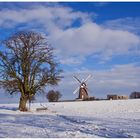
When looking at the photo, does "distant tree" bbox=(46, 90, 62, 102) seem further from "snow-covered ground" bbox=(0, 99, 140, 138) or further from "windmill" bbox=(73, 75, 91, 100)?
"snow-covered ground" bbox=(0, 99, 140, 138)

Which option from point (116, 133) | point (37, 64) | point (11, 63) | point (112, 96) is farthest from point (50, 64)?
point (112, 96)

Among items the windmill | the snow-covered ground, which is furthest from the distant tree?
the snow-covered ground

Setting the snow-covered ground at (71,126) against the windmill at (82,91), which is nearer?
the snow-covered ground at (71,126)

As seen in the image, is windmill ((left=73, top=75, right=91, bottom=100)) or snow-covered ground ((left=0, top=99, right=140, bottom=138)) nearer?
snow-covered ground ((left=0, top=99, right=140, bottom=138))

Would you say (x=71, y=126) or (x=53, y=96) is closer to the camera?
(x=71, y=126)

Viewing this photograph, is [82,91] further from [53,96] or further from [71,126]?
[71,126]

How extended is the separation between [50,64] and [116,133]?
26.6 meters

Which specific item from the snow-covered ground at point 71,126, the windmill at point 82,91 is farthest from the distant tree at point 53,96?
the snow-covered ground at point 71,126

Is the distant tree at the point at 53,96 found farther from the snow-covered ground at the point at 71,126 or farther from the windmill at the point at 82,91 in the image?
the snow-covered ground at the point at 71,126

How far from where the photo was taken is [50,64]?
4194 cm

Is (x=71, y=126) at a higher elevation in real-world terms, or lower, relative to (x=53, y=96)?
lower

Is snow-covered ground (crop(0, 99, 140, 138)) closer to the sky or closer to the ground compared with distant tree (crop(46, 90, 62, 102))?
closer to the ground

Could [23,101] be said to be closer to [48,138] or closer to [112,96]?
[48,138]

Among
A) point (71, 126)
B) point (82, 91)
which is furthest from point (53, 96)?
point (71, 126)
